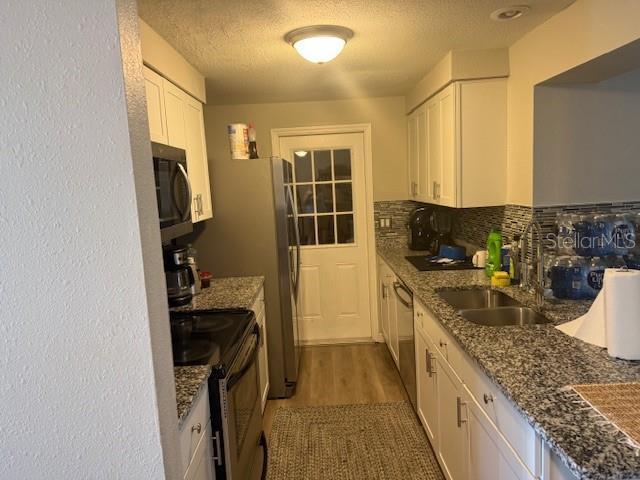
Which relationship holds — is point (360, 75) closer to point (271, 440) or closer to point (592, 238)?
point (592, 238)

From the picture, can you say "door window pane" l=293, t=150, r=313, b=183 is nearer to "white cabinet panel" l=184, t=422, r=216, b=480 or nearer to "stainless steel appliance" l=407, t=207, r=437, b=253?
"stainless steel appliance" l=407, t=207, r=437, b=253

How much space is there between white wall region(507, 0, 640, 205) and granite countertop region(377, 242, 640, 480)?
811mm

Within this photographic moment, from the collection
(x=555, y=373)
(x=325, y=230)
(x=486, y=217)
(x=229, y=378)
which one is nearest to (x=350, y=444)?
(x=229, y=378)

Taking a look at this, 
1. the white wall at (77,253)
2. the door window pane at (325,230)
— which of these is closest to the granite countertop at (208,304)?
the white wall at (77,253)

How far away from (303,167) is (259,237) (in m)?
1.23

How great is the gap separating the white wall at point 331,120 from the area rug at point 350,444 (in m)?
2.05

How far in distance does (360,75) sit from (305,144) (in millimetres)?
1010

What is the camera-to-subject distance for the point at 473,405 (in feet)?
5.27

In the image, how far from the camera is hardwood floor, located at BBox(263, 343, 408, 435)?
3078mm

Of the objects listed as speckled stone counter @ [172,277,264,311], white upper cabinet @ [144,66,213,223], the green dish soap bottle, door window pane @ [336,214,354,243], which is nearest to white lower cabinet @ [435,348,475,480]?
the green dish soap bottle

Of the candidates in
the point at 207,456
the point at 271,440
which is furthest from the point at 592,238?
the point at 271,440

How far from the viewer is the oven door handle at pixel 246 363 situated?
1.71 meters

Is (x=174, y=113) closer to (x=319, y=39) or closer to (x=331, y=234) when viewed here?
(x=319, y=39)

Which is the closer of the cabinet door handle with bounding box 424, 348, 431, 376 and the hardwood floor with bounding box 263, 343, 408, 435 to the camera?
the cabinet door handle with bounding box 424, 348, 431, 376
